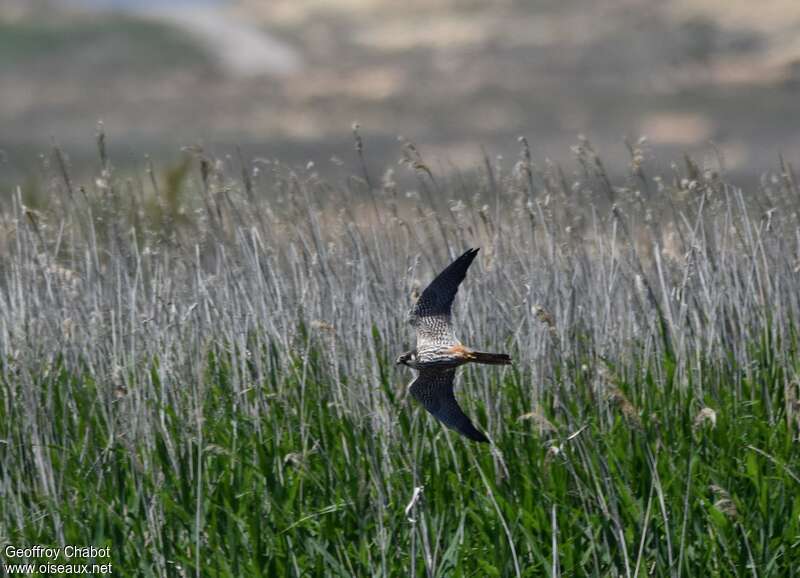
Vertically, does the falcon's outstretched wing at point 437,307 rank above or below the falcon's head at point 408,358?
above

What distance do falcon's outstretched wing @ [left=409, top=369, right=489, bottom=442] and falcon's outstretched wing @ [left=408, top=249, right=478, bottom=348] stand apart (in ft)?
0.25

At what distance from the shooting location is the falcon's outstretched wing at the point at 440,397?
246 cm

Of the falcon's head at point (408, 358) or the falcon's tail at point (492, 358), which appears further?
the falcon's head at point (408, 358)

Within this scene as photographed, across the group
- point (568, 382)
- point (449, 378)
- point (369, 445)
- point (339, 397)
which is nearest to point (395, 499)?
point (369, 445)

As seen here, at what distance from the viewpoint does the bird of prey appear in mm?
2400

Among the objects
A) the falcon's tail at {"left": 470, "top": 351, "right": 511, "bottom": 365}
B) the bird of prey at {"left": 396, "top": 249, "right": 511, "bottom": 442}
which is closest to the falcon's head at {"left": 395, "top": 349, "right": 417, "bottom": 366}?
the bird of prey at {"left": 396, "top": 249, "right": 511, "bottom": 442}

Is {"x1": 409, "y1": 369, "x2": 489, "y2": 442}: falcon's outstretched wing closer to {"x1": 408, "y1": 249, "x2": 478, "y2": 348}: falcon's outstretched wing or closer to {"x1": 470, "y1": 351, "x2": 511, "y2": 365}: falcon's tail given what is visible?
{"x1": 408, "y1": 249, "x2": 478, "y2": 348}: falcon's outstretched wing

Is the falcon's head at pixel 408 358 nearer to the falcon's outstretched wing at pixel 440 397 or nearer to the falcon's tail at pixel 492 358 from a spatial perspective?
the falcon's outstretched wing at pixel 440 397

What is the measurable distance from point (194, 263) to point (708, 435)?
165cm

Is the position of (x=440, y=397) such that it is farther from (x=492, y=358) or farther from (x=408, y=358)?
(x=492, y=358)

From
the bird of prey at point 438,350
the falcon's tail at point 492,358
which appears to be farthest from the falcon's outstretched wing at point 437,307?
the falcon's tail at point 492,358

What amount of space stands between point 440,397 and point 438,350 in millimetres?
139

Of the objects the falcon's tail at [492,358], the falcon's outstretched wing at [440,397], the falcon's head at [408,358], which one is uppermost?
the falcon's tail at [492,358]

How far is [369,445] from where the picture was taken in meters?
3.30
